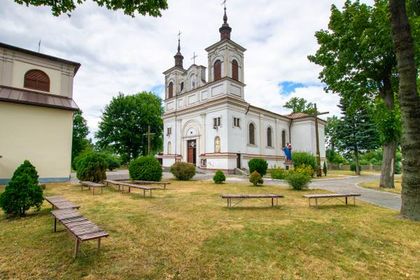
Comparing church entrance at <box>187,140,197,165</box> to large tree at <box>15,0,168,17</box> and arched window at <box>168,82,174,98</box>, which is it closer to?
arched window at <box>168,82,174,98</box>

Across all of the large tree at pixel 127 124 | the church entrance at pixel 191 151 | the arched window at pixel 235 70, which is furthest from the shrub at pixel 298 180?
the large tree at pixel 127 124

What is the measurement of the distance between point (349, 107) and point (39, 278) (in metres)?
17.9

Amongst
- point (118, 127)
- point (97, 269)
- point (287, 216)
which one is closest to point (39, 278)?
point (97, 269)

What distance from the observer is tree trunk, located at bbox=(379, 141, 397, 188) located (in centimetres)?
1327

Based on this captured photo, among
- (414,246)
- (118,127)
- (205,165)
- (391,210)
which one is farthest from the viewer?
(118,127)

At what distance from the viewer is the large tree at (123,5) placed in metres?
5.18

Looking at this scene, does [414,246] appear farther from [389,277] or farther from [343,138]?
[343,138]

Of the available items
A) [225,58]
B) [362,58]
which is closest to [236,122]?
[225,58]

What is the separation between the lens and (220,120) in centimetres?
2392

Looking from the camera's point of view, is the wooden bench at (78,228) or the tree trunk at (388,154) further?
the tree trunk at (388,154)

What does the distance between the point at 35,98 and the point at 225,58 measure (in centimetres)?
1722

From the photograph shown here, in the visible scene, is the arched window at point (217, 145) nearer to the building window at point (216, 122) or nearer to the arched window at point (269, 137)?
the building window at point (216, 122)

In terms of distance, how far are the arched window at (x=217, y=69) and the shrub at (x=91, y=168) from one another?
1586 cm

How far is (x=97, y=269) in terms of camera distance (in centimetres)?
344
